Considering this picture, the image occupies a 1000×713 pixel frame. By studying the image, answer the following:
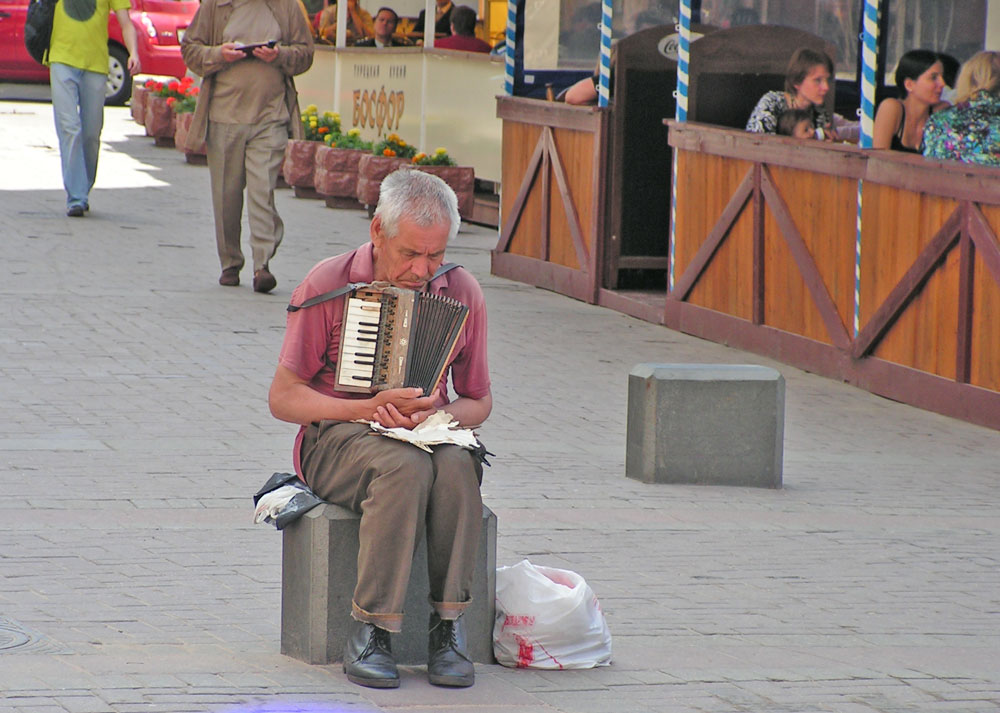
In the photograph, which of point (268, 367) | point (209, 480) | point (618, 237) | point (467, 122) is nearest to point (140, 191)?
point (467, 122)

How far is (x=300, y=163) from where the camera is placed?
17484 millimetres

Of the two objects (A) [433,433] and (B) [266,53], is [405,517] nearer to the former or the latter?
(A) [433,433]

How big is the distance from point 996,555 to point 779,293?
379 centimetres

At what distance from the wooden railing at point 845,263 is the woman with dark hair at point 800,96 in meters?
0.19

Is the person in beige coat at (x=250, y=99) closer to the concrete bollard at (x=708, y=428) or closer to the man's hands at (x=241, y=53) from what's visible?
the man's hands at (x=241, y=53)

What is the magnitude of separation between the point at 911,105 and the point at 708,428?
333 cm

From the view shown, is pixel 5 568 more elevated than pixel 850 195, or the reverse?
pixel 850 195

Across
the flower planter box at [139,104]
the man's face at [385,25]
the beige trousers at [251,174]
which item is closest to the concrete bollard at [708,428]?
the beige trousers at [251,174]

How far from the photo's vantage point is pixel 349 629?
4.55 meters

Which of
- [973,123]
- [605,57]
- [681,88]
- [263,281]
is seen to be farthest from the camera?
[605,57]

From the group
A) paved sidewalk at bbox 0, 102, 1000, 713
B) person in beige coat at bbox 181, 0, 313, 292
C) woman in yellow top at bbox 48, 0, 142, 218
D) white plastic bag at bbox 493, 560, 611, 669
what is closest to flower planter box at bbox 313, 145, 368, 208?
woman in yellow top at bbox 48, 0, 142, 218

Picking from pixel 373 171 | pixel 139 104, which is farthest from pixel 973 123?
pixel 139 104

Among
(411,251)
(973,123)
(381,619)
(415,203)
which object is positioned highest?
(973,123)

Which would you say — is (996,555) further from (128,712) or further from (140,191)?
(140,191)
